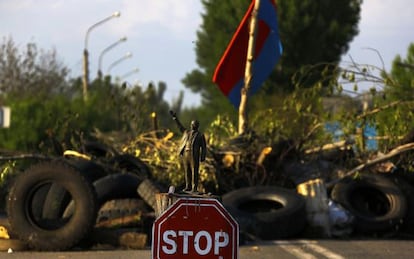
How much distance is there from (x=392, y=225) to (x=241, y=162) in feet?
9.55

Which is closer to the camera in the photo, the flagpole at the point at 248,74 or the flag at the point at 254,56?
the flagpole at the point at 248,74

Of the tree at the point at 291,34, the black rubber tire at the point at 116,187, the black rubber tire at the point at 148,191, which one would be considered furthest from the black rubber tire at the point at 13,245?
the tree at the point at 291,34

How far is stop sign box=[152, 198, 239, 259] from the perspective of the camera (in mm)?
6277

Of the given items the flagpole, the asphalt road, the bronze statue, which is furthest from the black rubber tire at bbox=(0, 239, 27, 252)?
the flagpole

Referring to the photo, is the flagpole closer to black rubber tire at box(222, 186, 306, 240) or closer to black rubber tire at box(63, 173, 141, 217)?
black rubber tire at box(222, 186, 306, 240)

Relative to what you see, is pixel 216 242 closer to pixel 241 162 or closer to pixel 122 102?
pixel 241 162

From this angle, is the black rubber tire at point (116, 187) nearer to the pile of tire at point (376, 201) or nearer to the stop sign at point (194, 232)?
the pile of tire at point (376, 201)

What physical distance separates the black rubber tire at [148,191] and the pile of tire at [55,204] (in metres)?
0.19

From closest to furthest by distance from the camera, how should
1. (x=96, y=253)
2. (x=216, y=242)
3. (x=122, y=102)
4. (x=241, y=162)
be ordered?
(x=216, y=242), (x=96, y=253), (x=241, y=162), (x=122, y=102)

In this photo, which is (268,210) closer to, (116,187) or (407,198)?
(407,198)

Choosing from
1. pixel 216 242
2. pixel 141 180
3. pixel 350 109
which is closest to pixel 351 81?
pixel 350 109

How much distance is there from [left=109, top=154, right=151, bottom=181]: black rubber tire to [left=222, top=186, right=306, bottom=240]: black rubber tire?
177 centimetres

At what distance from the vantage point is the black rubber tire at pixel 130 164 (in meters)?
15.3

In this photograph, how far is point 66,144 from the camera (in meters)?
17.0
